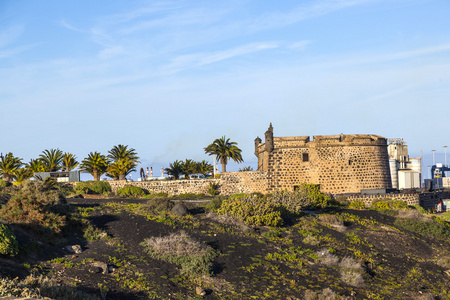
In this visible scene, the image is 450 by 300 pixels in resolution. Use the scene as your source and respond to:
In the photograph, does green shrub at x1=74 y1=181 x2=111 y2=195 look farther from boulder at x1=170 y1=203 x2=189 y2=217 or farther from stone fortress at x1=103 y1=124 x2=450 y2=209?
boulder at x1=170 y1=203 x2=189 y2=217

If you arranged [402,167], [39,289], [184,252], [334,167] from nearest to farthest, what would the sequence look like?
1. [39,289]
2. [184,252]
3. [334,167]
4. [402,167]

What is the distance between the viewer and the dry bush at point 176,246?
2041 cm


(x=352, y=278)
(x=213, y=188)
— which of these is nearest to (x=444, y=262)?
(x=352, y=278)

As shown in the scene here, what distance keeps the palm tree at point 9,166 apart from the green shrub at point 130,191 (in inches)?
669

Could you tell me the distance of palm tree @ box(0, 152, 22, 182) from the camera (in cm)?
5912

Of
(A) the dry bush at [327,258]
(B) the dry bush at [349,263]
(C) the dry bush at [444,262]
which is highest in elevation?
(A) the dry bush at [327,258]

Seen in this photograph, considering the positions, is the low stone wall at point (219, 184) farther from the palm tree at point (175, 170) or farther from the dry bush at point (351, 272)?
the dry bush at point (351, 272)

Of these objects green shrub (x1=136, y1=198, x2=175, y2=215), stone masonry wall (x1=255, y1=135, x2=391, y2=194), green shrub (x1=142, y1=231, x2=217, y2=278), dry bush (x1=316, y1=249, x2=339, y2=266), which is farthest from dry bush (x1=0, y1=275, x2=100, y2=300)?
stone masonry wall (x1=255, y1=135, x2=391, y2=194)

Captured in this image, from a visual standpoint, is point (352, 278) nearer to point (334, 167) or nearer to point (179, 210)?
point (179, 210)

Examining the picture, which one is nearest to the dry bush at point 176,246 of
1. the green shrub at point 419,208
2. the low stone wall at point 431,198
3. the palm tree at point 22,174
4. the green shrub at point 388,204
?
the green shrub at point 388,204

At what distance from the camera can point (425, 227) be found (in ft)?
104

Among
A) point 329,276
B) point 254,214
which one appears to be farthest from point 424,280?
point 254,214

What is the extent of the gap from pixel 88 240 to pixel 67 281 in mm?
4986

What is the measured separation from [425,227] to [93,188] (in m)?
32.4
